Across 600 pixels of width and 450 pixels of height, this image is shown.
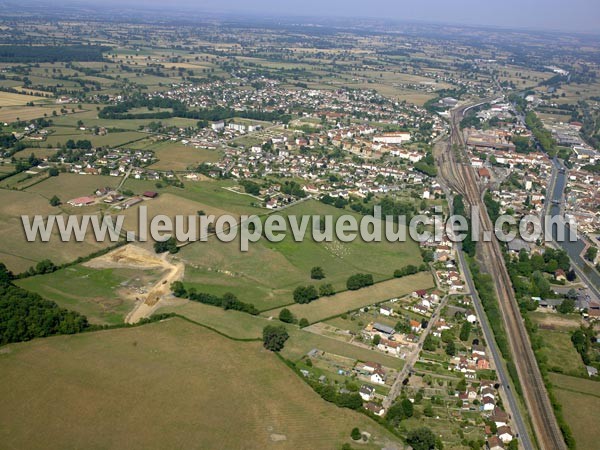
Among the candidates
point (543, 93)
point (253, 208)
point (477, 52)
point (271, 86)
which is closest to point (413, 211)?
point (253, 208)

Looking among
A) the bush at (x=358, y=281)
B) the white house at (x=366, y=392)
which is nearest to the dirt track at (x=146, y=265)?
the bush at (x=358, y=281)

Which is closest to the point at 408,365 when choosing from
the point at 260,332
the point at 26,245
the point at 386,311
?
the point at 386,311

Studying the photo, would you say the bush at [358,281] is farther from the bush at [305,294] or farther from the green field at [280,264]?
the bush at [305,294]

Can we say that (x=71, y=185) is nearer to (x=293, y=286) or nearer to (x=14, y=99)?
(x=293, y=286)

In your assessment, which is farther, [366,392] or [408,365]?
[408,365]

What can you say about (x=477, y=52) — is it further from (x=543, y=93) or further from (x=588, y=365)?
(x=588, y=365)

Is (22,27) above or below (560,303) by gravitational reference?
above
